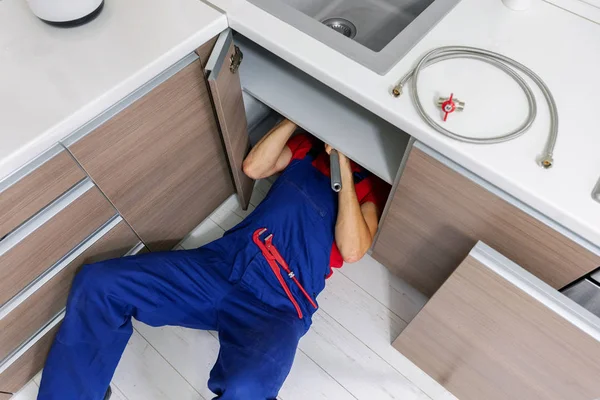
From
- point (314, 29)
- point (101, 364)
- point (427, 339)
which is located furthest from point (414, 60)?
point (101, 364)

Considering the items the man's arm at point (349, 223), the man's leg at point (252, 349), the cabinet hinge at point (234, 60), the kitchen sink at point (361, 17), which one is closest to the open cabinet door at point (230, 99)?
the cabinet hinge at point (234, 60)

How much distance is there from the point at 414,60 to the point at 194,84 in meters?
0.48

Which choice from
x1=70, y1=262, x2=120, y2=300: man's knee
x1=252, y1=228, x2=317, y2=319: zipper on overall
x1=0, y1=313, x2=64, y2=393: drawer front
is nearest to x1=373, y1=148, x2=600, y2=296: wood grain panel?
x1=252, y1=228, x2=317, y2=319: zipper on overall

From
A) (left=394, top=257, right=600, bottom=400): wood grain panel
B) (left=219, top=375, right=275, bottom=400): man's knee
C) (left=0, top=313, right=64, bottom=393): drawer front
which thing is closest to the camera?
(left=394, top=257, right=600, bottom=400): wood grain panel

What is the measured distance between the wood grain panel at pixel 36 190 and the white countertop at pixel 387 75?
0.05m

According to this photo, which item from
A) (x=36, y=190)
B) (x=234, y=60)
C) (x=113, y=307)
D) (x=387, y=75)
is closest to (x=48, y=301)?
(x=113, y=307)

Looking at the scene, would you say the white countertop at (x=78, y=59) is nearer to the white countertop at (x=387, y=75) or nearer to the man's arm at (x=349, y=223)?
the white countertop at (x=387, y=75)

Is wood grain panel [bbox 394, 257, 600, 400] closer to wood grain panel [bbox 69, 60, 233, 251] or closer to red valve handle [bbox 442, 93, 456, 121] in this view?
red valve handle [bbox 442, 93, 456, 121]

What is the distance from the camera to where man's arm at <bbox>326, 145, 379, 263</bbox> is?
105 centimetres

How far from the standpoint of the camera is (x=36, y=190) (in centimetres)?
75

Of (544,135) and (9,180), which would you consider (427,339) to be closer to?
(544,135)

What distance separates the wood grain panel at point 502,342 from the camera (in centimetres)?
63

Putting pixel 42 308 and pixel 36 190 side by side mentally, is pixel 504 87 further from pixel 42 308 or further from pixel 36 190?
pixel 42 308

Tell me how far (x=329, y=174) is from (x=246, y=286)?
0.40 meters
